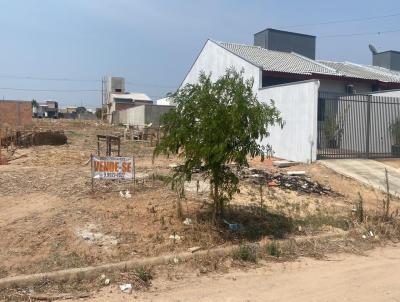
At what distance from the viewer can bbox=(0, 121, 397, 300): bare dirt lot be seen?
23.2ft

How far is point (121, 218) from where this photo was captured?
27.3 ft

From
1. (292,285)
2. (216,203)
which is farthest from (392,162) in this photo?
(292,285)

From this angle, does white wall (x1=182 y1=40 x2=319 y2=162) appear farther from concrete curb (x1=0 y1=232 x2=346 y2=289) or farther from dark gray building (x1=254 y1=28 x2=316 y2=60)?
dark gray building (x1=254 y1=28 x2=316 y2=60)

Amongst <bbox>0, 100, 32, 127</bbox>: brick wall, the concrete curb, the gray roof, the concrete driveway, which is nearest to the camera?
the concrete curb

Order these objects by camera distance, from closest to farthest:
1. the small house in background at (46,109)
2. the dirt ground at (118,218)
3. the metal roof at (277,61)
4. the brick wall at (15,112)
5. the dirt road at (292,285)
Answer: the dirt road at (292,285), the dirt ground at (118,218), the metal roof at (277,61), the brick wall at (15,112), the small house in background at (46,109)

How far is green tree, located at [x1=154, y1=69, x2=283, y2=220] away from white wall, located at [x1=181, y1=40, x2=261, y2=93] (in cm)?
1666

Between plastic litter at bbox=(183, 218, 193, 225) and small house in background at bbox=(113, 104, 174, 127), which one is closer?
plastic litter at bbox=(183, 218, 193, 225)

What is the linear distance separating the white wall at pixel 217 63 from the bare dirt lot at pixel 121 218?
1444 cm

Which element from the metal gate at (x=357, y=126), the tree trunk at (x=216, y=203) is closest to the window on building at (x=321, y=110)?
the metal gate at (x=357, y=126)

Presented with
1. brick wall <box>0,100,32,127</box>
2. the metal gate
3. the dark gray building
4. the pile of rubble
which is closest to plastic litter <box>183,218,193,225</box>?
the pile of rubble

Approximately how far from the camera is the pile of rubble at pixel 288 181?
1266cm

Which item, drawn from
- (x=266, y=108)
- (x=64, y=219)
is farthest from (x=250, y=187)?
(x=64, y=219)

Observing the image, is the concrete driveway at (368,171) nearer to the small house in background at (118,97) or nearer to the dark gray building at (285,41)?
the dark gray building at (285,41)

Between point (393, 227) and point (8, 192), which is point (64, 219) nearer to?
point (8, 192)
